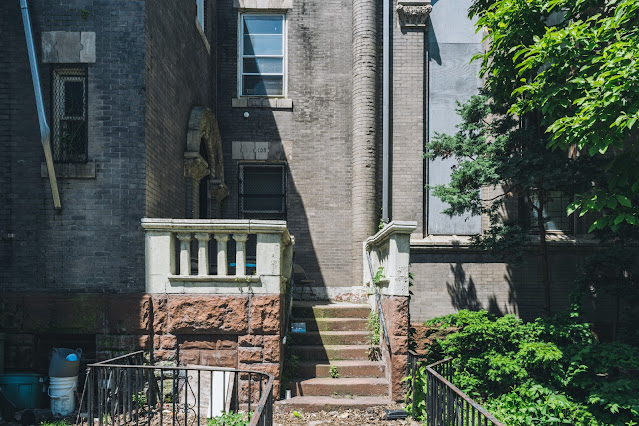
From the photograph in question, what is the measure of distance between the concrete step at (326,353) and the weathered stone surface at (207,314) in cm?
141

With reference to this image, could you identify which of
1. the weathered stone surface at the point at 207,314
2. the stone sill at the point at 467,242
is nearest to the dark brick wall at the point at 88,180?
the weathered stone surface at the point at 207,314

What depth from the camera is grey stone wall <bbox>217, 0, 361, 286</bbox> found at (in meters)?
12.0

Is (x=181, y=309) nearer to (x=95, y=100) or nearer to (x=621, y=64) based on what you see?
(x=95, y=100)

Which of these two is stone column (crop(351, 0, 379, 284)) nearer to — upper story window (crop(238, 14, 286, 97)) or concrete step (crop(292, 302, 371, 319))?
upper story window (crop(238, 14, 286, 97))

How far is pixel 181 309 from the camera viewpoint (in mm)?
7055

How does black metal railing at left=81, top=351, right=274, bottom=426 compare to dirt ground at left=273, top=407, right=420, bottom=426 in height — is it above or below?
above

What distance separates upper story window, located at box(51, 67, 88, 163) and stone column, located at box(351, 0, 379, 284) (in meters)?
→ 6.21

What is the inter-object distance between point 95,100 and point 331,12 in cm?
693

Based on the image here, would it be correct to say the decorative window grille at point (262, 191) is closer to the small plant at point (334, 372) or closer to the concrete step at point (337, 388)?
the small plant at point (334, 372)

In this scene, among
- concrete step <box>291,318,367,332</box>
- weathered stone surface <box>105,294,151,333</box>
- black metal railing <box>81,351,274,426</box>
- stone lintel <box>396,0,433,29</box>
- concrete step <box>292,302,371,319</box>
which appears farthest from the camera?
stone lintel <box>396,0,433,29</box>

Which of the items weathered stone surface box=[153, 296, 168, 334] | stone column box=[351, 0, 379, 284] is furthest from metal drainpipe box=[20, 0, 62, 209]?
stone column box=[351, 0, 379, 284]

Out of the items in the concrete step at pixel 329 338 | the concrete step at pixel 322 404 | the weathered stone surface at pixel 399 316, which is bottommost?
the concrete step at pixel 322 404

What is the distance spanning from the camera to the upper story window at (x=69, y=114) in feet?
23.6

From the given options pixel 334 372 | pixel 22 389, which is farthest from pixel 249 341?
pixel 22 389
